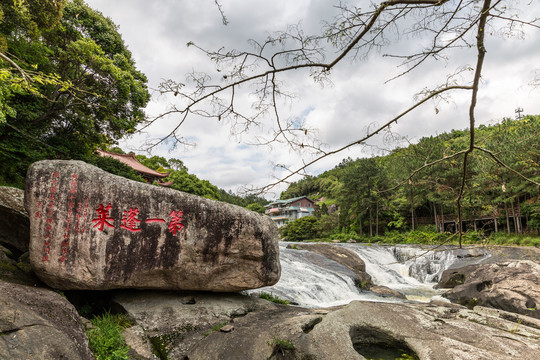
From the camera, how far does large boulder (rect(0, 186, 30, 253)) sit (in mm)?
5598

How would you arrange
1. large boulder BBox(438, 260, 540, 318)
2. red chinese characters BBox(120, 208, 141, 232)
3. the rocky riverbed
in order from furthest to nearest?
large boulder BBox(438, 260, 540, 318)
red chinese characters BBox(120, 208, 141, 232)
the rocky riverbed

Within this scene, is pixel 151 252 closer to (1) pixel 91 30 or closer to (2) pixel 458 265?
(1) pixel 91 30

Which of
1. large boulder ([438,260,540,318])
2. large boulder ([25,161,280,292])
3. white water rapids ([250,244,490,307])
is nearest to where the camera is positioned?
large boulder ([25,161,280,292])

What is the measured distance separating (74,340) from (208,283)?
107 inches

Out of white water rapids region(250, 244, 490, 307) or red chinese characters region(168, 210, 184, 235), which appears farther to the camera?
white water rapids region(250, 244, 490, 307)

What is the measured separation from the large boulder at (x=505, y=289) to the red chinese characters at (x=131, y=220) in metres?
8.12

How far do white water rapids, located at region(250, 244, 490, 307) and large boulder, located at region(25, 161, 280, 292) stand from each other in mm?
2864

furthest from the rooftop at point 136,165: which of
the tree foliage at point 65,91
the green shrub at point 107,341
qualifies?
the green shrub at point 107,341

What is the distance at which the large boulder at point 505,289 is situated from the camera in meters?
7.46

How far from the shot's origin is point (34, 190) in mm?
4574

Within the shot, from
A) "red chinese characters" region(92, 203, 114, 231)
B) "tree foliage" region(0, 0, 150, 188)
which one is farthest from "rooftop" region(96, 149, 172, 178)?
"red chinese characters" region(92, 203, 114, 231)

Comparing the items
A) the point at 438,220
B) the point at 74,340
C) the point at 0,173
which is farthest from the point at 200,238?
the point at 438,220

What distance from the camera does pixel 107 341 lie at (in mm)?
4023

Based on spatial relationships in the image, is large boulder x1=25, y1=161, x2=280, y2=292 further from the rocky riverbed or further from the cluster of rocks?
the rocky riverbed
